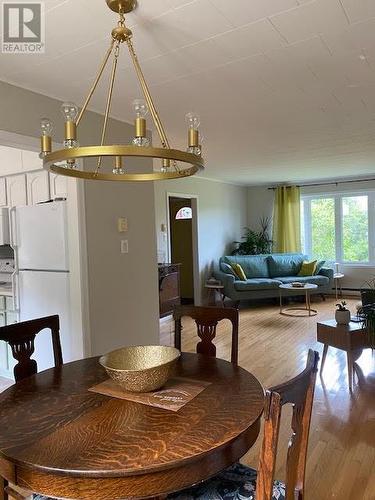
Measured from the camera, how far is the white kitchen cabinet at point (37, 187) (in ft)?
11.0

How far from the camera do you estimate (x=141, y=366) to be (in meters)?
1.66

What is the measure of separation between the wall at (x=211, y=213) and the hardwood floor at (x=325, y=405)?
1794 mm

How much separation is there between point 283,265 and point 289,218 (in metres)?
1.17

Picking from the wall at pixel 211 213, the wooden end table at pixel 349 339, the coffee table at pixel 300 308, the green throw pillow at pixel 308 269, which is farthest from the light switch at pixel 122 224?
the green throw pillow at pixel 308 269

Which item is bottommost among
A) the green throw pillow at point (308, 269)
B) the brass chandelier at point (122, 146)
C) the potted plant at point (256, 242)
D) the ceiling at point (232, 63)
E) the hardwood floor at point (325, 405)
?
the hardwood floor at point (325, 405)

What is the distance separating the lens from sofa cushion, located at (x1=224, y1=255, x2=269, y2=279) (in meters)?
7.29

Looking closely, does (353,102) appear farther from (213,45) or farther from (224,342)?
(224,342)

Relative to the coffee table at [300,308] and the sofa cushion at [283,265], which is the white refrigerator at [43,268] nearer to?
the coffee table at [300,308]

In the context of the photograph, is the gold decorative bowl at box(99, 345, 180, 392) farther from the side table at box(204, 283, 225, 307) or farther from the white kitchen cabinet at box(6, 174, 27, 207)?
the side table at box(204, 283, 225, 307)

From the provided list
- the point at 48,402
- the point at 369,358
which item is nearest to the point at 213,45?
the point at 48,402

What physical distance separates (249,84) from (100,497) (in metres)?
2.51

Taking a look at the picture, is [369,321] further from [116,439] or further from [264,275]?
[264,275]

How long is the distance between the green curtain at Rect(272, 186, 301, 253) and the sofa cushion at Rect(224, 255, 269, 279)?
0.87 m

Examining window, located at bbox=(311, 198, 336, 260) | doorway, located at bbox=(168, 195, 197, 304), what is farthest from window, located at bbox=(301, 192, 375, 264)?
doorway, located at bbox=(168, 195, 197, 304)
